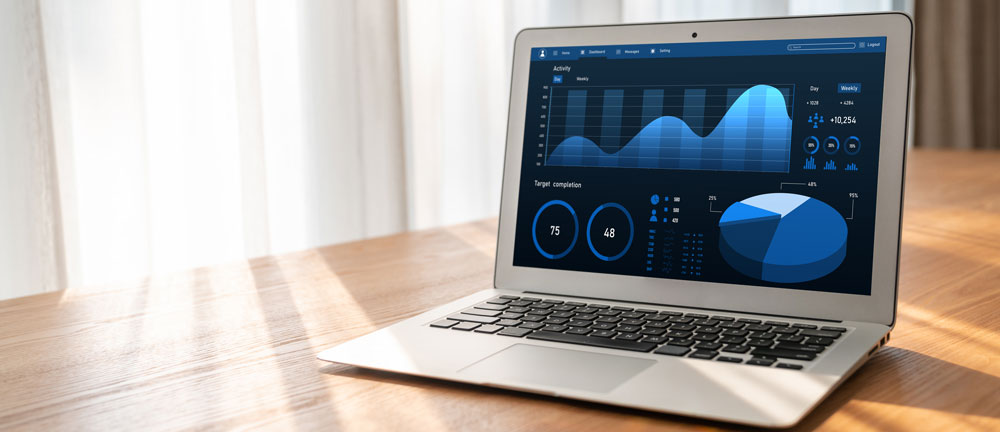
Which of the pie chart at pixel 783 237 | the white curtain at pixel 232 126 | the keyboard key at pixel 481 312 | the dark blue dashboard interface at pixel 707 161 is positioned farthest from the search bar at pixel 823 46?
the white curtain at pixel 232 126

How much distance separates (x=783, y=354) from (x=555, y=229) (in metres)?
0.28

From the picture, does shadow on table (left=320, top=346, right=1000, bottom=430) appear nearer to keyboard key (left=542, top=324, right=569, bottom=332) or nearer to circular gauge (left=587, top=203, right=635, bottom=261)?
keyboard key (left=542, top=324, right=569, bottom=332)

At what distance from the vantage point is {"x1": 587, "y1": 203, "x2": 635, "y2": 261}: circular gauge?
76cm

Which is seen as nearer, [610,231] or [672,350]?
[672,350]

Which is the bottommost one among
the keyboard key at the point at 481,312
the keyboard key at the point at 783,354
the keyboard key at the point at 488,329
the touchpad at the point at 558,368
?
the touchpad at the point at 558,368

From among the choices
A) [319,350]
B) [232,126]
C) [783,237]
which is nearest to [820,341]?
[783,237]

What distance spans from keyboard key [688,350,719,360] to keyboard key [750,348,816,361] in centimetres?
2

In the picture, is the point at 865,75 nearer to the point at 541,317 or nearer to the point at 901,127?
the point at 901,127

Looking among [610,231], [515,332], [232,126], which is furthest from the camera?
[232,126]

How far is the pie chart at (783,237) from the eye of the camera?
26.6 inches

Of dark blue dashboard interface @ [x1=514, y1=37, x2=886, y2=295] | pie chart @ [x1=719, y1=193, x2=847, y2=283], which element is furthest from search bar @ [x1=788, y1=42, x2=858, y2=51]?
pie chart @ [x1=719, y1=193, x2=847, y2=283]

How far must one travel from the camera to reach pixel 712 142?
735 millimetres

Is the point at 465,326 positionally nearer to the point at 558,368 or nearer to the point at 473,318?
the point at 473,318

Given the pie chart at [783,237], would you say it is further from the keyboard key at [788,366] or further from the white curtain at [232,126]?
the white curtain at [232,126]
